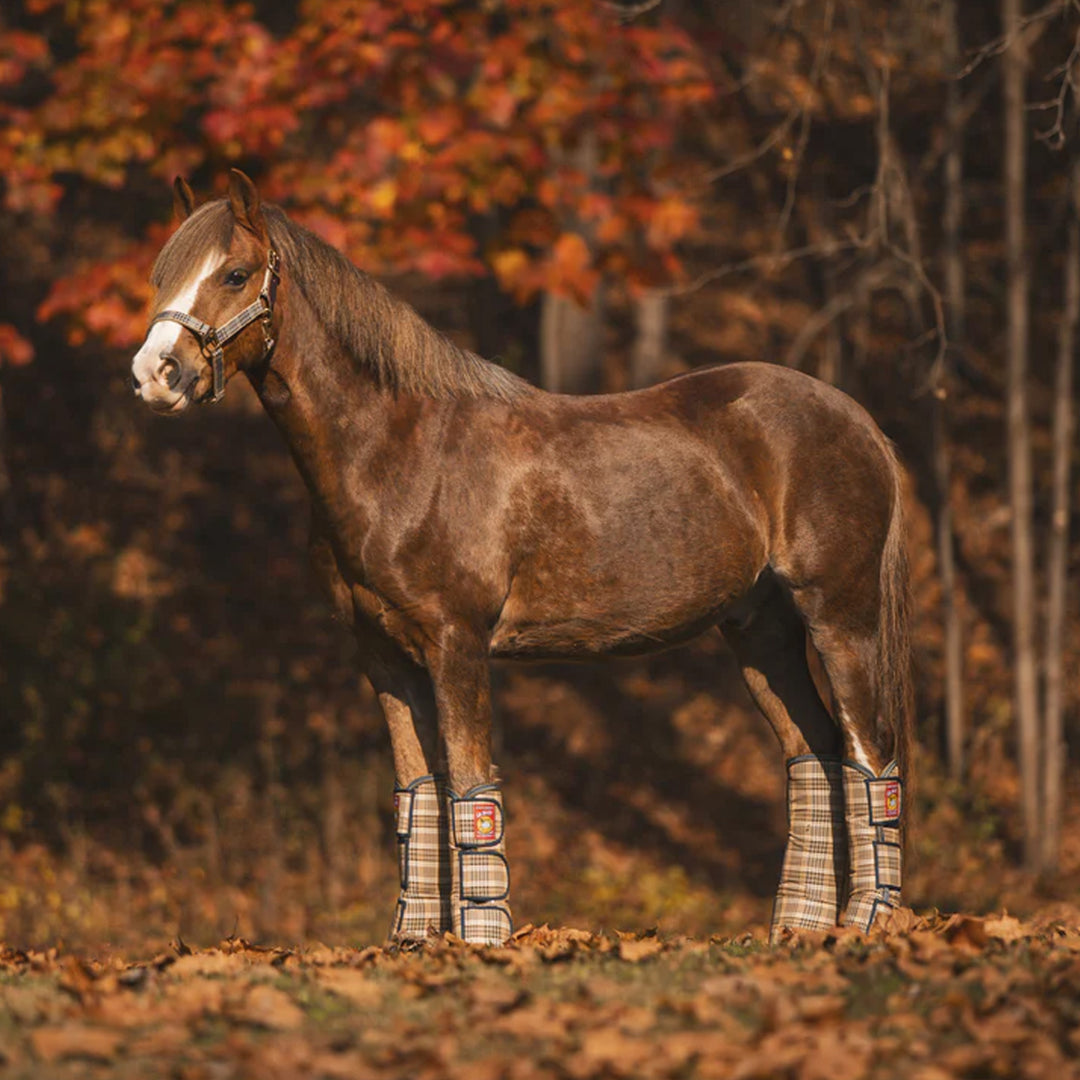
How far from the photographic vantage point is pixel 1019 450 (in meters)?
9.86

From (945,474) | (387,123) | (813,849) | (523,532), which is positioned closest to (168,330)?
(523,532)

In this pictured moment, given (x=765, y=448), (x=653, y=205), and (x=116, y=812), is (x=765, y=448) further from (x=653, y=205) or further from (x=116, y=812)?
(x=116, y=812)

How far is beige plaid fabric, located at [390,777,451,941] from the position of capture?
6000 mm

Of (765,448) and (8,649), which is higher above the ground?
(765,448)

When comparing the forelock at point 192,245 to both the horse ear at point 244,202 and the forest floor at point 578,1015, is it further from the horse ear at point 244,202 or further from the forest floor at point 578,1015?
the forest floor at point 578,1015

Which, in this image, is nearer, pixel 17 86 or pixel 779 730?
pixel 779 730

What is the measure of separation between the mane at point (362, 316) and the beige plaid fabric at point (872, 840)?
2.08 metres

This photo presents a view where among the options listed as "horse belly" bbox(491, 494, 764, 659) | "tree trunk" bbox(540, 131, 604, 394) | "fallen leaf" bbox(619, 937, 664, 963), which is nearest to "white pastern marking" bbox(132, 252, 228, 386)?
"horse belly" bbox(491, 494, 764, 659)

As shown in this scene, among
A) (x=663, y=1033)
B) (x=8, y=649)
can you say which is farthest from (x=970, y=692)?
(x=663, y=1033)

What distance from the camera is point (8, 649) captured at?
11266 mm

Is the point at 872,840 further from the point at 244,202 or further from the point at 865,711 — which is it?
the point at 244,202

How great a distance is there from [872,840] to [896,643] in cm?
81

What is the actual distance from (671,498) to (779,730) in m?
1.21

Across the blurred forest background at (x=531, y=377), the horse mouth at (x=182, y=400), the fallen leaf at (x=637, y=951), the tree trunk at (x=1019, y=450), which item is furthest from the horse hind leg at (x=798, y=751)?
the tree trunk at (x=1019, y=450)
